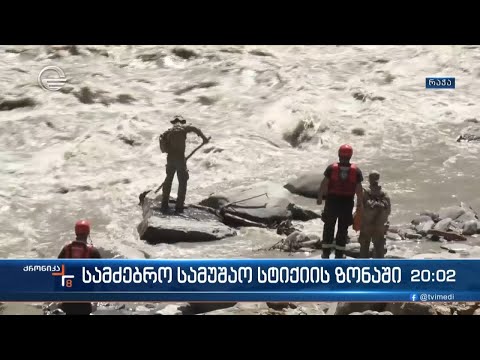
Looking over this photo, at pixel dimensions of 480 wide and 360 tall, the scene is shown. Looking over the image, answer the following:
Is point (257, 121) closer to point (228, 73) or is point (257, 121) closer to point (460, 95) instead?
point (228, 73)

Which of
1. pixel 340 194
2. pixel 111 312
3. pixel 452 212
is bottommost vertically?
pixel 111 312

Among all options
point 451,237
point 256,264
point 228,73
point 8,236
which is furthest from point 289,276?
point 8,236

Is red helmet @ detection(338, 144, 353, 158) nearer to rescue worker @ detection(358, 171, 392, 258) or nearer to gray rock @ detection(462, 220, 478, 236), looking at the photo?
rescue worker @ detection(358, 171, 392, 258)

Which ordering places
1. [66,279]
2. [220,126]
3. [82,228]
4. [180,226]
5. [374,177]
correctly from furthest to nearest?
[220,126] → [180,226] → [374,177] → [82,228] → [66,279]

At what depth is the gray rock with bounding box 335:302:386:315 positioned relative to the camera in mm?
6297

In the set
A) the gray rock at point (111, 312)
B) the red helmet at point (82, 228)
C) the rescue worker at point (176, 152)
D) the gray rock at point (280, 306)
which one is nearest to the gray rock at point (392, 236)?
the gray rock at point (280, 306)

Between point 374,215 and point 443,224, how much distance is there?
606 mm

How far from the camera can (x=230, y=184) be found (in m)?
6.73

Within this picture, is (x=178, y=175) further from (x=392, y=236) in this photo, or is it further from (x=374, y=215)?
(x=392, y=236)

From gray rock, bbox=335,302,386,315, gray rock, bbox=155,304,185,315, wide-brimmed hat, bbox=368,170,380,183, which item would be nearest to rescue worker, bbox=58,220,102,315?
gray rock, bbox=155,304,185,315

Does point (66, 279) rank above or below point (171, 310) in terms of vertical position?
above

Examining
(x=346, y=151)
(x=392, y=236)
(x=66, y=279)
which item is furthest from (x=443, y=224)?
(x=66, y=279)

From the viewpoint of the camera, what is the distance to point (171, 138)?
Result: 667 cm

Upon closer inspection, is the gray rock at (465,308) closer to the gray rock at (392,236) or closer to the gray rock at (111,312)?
the gray rock at (392,236)
